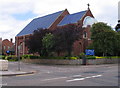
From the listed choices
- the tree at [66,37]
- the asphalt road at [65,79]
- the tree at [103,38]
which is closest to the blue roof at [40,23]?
the tree at [103,38]

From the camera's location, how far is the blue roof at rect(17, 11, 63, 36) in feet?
191

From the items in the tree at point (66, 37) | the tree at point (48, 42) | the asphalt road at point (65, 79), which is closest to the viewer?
the asphalt road at point (65, 79)

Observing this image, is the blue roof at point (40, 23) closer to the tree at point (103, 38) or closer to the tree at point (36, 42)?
the tree at point (36, 42)

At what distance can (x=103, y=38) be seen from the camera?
3719 cm

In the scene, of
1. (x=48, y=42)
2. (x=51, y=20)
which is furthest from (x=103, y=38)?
(x=51, y=20)

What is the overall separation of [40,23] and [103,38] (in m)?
29.8

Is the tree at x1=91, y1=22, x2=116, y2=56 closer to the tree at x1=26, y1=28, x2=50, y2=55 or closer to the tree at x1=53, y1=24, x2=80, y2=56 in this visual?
the tree at x1=53, y1=24, x2=80, y2=56

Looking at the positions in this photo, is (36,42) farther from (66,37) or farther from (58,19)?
(58,19)

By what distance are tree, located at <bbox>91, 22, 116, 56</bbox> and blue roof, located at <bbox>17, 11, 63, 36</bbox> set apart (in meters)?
20.0

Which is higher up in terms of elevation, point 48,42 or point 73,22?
point 73,22

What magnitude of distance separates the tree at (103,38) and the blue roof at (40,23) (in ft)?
65.5

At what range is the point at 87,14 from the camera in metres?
55.8

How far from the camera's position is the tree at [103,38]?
36844 millimetres

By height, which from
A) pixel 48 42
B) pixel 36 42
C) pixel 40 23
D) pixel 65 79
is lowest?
pixel 65 79
